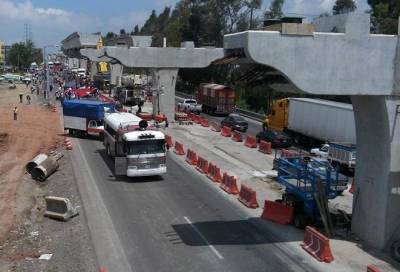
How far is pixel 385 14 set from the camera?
269 ft

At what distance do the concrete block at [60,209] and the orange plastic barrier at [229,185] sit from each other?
25.9 feet

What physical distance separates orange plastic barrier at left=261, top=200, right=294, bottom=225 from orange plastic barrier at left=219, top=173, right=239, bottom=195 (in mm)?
4426

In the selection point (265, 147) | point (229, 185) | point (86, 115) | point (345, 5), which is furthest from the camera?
point (345, 5)

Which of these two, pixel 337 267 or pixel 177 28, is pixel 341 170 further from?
pixel 177 28

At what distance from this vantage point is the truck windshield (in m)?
29.4

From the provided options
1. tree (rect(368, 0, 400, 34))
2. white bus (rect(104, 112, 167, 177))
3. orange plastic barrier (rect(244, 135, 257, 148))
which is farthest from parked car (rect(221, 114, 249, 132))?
tree (rect(368, 0, 400, 34))

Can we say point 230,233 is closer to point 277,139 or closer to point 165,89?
point 277,139

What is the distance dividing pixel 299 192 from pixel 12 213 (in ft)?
40.4

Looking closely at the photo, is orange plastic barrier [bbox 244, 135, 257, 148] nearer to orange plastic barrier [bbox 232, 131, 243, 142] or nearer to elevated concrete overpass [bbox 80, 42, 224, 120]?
orange plastic barrier [bbox 232, 131, 243, 142]

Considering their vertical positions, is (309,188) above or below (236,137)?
above

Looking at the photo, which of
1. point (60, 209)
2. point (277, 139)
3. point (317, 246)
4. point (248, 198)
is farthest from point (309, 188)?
point (277, 139)

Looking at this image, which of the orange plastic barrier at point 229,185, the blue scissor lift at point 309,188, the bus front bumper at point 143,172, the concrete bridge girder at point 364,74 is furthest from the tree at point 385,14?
the concrete bridge girder at point 364,74

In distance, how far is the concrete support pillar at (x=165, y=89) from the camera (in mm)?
56406

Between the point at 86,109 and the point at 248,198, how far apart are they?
23201mm
